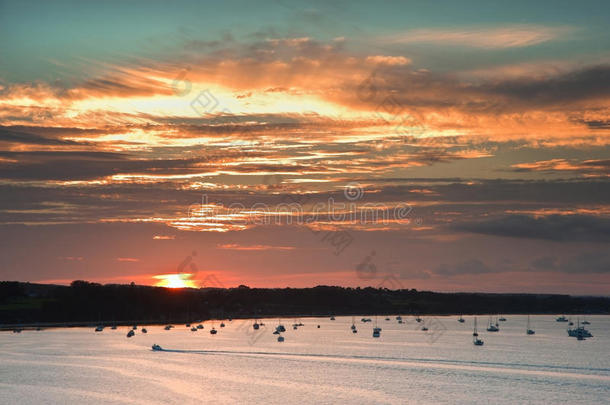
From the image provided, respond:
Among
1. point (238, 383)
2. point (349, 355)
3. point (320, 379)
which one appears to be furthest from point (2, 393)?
point (349, 355)

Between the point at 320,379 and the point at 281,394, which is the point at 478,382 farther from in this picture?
the point at 281,394

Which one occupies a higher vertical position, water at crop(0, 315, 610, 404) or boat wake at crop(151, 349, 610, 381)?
boat wake at crop(151, 349, 610, 381)

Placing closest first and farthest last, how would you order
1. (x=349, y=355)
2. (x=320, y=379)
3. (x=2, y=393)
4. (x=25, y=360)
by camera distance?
(x=2, y=393), (x=320, y=379), (x=25, y=360), (x=349, y=355)

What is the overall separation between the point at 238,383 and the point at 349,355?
64.9 metres

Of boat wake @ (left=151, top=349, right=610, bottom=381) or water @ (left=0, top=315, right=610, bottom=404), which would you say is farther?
boat wake @ (left=151, top=349, right=610, bottom=381)

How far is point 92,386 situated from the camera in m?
134

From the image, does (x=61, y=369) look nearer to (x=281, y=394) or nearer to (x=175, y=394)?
(x=175, y=394)

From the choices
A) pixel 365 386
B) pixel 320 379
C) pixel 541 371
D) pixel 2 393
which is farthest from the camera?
pixel 541 371

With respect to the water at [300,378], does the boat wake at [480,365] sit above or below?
above

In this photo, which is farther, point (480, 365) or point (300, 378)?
point (480, 365)

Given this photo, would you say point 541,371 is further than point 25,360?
No

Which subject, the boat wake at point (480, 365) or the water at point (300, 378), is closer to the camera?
the water at point (300, 378)

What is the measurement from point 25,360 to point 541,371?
385ft

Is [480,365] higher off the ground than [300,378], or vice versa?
[480,365]
